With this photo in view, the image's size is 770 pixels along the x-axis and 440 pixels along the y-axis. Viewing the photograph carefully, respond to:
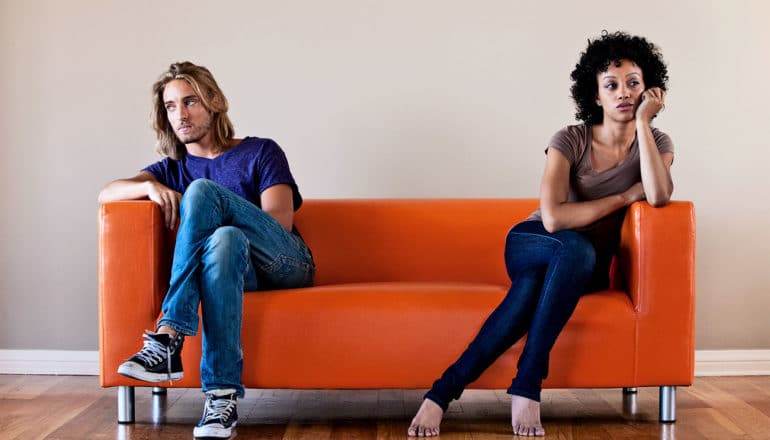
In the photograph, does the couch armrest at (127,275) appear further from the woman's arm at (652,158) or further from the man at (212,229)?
the woman's arm at (652,158)

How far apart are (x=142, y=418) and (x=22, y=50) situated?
1.71 meters

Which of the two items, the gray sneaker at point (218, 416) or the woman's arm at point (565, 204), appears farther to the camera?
the woman's arm at point (565, 204)

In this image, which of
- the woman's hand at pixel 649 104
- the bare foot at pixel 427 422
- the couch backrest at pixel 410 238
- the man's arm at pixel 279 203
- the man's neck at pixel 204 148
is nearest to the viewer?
the bare foot at pixel 427 422

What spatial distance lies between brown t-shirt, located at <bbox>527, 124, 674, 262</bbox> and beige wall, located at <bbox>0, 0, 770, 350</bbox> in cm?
88

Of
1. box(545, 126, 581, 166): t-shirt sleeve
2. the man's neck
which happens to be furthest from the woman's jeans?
the man's neck

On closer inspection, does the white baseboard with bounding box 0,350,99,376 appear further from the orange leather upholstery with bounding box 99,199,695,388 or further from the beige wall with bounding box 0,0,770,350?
the orange leather upholstery with bounding box 99,199,695,388

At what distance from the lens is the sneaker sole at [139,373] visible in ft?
7.07

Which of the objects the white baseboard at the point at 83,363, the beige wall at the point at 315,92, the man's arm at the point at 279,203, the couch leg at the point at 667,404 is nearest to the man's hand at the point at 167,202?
the man's arm at the point at 279,203

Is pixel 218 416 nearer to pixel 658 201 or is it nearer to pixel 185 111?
pixel 185 111

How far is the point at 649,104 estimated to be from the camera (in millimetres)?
2617

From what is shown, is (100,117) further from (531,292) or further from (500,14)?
(531,292)

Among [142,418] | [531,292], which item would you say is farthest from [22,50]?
[531,292]

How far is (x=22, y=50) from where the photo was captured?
139 inches

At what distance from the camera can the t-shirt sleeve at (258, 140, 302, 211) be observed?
9.05ft
